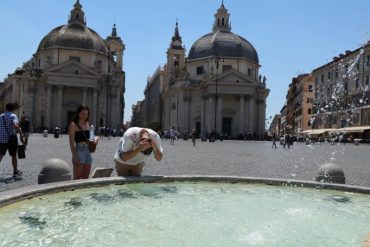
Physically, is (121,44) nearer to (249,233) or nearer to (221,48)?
(221,48)

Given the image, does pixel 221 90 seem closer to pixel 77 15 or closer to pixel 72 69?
pixel 72 69

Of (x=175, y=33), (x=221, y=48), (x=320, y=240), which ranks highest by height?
(x=175, y=33)

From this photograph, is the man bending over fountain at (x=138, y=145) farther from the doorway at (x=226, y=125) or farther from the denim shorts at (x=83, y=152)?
the doorway at (x=226, y=125)

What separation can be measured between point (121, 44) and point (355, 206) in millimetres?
86053

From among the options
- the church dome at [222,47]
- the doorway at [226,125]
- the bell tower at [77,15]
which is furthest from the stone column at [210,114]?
the bell tower at [77,15]

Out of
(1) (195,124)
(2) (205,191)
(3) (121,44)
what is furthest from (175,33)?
(2) (205,191)

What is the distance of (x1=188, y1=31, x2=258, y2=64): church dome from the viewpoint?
2859 inches

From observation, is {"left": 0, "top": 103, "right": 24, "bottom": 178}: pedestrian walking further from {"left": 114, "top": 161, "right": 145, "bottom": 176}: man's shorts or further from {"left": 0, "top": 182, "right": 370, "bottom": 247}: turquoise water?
{"left": 0, "top": 182, "right": 370, "bottom": 247}: turquoise water

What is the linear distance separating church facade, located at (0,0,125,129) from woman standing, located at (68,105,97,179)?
59.9 m

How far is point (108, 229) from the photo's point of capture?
4.98 meters

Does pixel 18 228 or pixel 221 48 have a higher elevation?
pixel 221 48

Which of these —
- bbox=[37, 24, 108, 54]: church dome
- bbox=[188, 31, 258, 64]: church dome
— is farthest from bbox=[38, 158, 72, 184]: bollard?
bbox=[188, 31, 258, 64]: church dome

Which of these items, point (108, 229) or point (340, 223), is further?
point (340, 223)

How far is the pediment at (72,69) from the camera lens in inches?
2571
